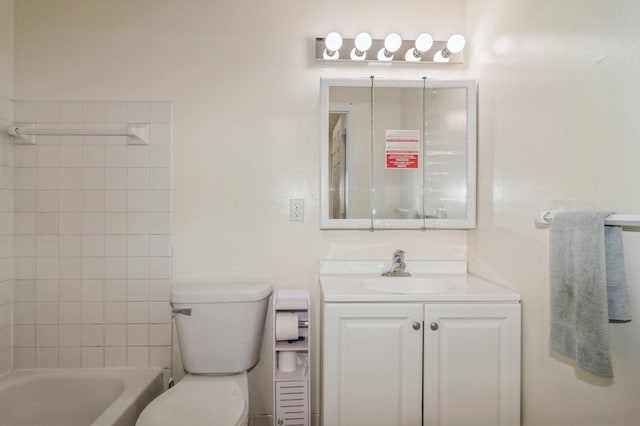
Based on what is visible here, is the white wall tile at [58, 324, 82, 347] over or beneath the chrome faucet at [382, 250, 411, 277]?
beneath

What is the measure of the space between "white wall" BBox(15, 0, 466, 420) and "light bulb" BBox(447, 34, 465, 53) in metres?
0.14

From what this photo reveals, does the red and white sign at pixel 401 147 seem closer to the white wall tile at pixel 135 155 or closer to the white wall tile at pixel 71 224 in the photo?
the white wall tile at pixel 135 155

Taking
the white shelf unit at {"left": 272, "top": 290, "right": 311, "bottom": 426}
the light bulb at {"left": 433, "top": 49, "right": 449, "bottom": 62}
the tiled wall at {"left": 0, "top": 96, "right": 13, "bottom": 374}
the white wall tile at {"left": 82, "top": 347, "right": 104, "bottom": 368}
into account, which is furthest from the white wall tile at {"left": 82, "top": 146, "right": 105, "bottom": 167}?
the light bulb at {"left": 433, "top": 49, "right": 449, "bottom": 62}

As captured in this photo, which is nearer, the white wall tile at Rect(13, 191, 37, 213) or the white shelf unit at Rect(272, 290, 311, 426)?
the white shelf unit at Rect(272, 290, 311, 426)

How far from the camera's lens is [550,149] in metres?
1.23

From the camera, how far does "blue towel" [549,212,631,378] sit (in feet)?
3.01

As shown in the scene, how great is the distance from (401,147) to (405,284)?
2.25 ft

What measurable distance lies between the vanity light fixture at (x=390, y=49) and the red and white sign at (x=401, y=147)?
1.30ft

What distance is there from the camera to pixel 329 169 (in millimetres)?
1738

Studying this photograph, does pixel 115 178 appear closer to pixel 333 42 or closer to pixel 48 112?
pixel 48 112

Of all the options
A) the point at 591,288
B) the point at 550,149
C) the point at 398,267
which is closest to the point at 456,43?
the point at 550,149

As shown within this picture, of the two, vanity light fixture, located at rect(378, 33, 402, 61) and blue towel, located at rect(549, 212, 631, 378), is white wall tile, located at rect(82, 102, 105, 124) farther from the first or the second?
blue towel, located at rect(549, 212, 631, 378)

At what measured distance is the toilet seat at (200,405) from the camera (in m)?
1.21

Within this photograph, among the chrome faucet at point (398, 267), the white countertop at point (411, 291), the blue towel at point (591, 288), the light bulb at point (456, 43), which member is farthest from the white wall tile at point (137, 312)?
the light bulb at point (456, 43)
